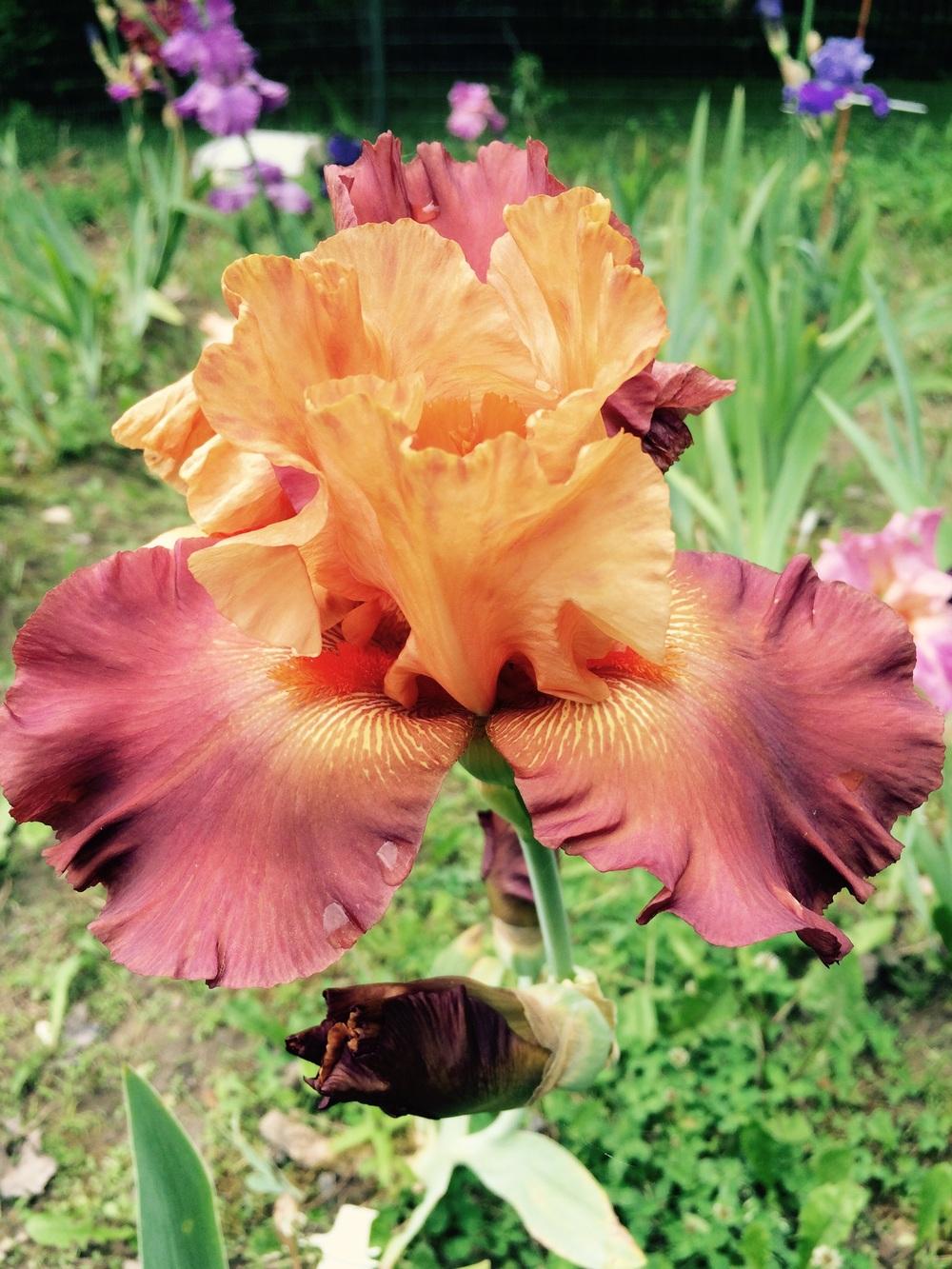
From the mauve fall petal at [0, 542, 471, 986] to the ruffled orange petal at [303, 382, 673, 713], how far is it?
86mm

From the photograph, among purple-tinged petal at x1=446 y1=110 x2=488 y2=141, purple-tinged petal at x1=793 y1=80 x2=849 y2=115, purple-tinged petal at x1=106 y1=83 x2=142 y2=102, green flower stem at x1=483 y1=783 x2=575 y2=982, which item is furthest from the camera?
purple-tinged petal at x1=446 y1=110 x2=488 y2=141

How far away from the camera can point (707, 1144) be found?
1478mm

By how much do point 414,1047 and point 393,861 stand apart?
9.4 inches

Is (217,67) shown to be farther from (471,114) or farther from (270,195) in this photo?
(471,114)

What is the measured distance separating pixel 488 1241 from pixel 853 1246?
0.48 metres

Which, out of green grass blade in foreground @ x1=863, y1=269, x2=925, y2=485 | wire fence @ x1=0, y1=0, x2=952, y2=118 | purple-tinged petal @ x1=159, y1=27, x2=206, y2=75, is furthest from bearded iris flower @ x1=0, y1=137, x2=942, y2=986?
wire fence @ x1=0, y1=0, x2=952, y2=118

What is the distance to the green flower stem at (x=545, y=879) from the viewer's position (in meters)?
0.95

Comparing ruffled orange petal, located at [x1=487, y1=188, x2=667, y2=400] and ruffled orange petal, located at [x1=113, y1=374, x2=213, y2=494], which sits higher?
ruffled orange petal, located at [x1=487, y1=188, x2=667, y2=400]

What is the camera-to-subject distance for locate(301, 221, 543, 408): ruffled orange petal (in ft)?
2.49

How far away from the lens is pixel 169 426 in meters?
0.87

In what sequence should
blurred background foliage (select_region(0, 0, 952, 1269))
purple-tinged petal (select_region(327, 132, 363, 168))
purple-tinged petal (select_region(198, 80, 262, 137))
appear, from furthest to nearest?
purple-tinged petal (select_region(198, 80, 262, 137))
purple-tinged petal (select_region(327, 132, 363, 168))
blurred background foliage (select_region(0, 0, 952, 1269))

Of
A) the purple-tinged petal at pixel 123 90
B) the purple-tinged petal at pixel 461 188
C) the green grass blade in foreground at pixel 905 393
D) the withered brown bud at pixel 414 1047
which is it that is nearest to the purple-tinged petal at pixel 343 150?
the purple-tinged petal at pixel 123 90

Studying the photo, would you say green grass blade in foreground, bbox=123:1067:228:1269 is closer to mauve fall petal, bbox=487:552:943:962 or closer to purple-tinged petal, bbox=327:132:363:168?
mauve fall petal, bbox=487:552:943:962

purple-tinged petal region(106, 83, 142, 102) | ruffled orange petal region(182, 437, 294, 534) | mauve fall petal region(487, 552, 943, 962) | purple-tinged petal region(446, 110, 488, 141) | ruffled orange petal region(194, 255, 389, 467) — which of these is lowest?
mauve fall petal region(487, 552, 943, 962)
